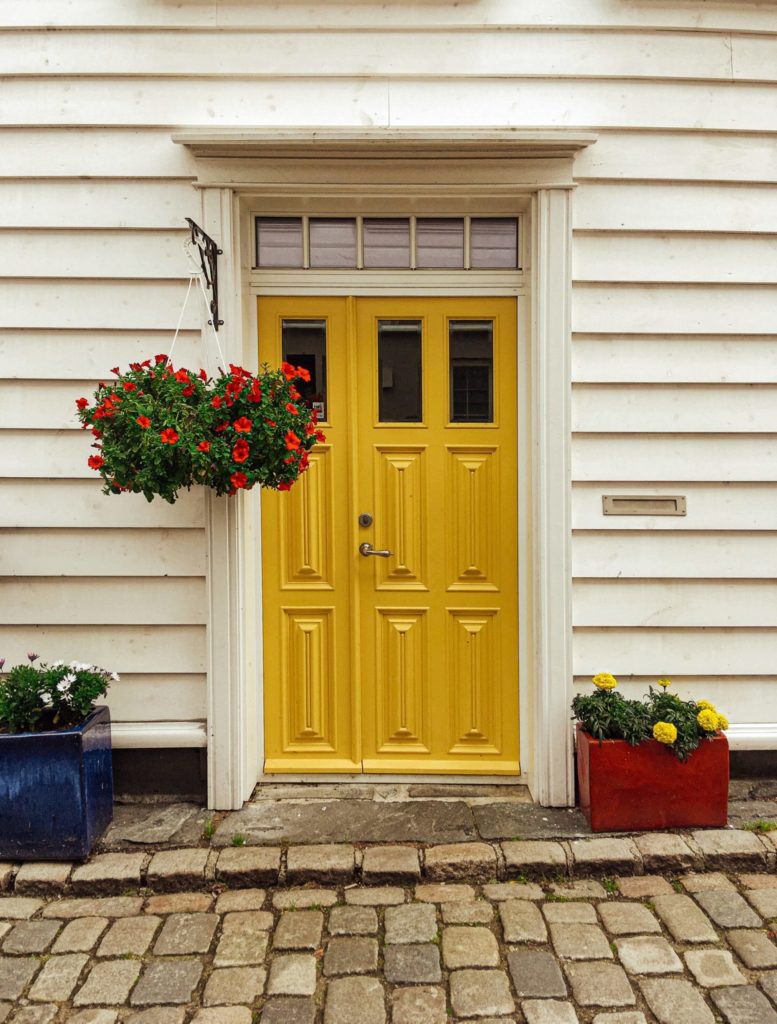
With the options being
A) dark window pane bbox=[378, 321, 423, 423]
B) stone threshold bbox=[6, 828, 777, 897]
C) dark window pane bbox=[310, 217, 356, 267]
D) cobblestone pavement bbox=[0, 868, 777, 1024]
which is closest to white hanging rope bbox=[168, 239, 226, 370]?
dark window pane bbox=[310, 217, 356, 267]

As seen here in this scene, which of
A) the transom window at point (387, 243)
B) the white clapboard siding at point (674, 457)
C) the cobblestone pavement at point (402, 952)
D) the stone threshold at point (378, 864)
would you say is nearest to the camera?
the cobblestone pavement at point (402, 952)

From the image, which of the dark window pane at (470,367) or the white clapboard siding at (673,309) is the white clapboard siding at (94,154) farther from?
the white clapboard siding at (673,309)

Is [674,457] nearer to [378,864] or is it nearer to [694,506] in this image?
[694,506]

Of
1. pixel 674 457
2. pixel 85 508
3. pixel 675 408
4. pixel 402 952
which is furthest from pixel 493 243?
pixel 402 952

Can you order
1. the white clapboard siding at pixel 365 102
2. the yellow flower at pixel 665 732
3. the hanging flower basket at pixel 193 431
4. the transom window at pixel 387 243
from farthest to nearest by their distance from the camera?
the transom window at pixel 387 243
the white clapboard siding at pixel 365 102
the yellow flower at pixel 665 732
the hanging flower basket at pixel 193 431

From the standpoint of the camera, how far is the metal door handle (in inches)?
145

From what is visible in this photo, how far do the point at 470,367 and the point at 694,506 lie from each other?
4.12ft

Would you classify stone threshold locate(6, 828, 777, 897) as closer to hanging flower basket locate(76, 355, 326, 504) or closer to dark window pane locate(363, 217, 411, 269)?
hanging flower basket locate(76, 355, 326, 504)

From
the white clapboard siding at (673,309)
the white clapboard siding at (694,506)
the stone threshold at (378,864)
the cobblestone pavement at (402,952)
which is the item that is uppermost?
the white clapboard siding at (673,309)

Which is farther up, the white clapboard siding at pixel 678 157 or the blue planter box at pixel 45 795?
the white clapboard siding at pixel 678 157

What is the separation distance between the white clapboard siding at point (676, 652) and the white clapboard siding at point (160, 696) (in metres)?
1.78

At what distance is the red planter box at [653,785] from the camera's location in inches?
127

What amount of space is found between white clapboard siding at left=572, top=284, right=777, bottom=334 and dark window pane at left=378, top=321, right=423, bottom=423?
77 centimetres

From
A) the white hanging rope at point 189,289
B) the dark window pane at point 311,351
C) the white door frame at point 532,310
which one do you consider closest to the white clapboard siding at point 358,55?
the white door frame at point 532,310
